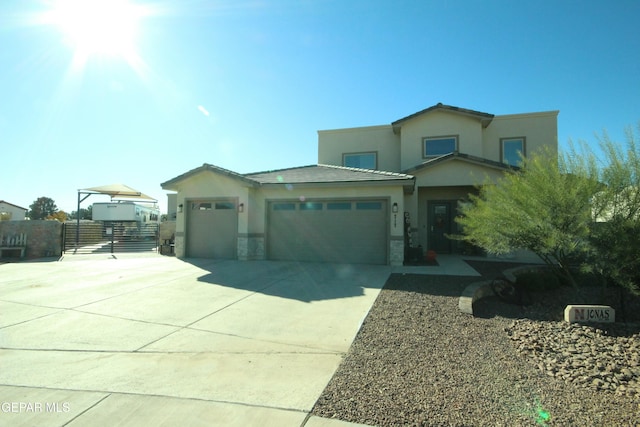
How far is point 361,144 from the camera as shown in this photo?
17.7 metres

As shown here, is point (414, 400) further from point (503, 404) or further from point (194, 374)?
point (194, 374)

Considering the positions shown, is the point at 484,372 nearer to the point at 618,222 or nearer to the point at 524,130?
the point at 618,222

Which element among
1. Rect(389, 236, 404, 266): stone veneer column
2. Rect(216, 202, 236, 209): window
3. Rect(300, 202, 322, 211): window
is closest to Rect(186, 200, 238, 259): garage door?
Rect(216, 202, 236, 209): window

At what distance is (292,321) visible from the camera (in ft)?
18.1

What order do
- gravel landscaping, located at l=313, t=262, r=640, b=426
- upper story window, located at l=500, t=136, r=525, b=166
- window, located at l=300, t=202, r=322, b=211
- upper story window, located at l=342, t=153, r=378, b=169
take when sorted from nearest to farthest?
gravel landscaping, located at l=313, t=262, r=640, b=426 < window, located at l=300, t=202, r=322, b=211 < upper story window, located at l=500, t=136, r=525, b=166 < upper story window, located at l=342, t=153, r=378, b=169

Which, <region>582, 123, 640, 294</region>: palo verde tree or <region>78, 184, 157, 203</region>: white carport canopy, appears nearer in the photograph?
<region>582, 123, 640, 294</region>: palo verde tree

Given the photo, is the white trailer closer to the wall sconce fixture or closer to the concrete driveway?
the concrete driveway

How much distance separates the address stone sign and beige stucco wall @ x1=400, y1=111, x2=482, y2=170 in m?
11.1

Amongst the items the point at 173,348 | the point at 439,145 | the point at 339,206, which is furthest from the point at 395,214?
the point at 173,348

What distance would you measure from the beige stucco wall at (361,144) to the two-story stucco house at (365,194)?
5 cm

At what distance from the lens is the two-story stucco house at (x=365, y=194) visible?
1185 cm

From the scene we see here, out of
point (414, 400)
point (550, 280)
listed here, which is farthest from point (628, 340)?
point (414, 400)

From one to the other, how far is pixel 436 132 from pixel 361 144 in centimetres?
Answer: 391

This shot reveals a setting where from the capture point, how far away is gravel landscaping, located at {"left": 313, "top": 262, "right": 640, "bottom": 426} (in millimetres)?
2811
